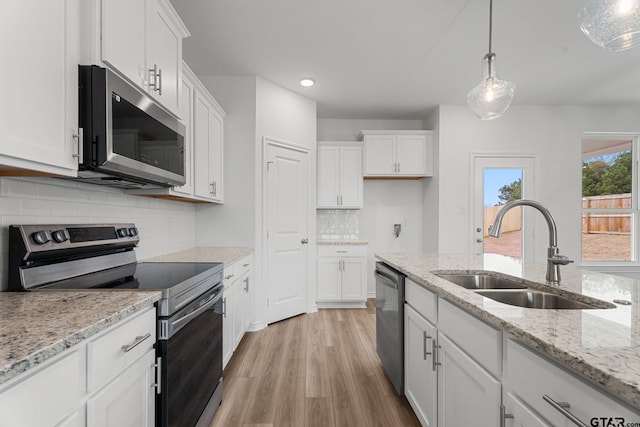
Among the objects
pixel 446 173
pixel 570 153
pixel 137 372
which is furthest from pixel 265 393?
pixel 570 153

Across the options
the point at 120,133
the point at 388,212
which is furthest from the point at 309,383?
the point at 388,212

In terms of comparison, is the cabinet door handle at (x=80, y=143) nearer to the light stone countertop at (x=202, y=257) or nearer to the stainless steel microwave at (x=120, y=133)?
the stainless steel microwave at (x=120, y=133)

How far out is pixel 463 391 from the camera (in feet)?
4.02

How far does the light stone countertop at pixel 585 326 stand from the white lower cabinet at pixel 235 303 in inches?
54.7

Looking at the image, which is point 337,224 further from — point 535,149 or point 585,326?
point 585,326

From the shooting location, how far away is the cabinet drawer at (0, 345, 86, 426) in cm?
63

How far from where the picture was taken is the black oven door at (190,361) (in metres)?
1.23

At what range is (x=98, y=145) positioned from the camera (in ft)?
3.98

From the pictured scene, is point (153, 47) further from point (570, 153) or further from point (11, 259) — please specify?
point (570, 153)

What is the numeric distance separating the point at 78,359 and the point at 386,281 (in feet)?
5.89

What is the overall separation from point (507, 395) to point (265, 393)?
1.66 meters

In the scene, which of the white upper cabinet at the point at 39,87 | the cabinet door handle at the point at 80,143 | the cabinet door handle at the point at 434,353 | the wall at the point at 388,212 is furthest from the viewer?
the wall at the point at 388,212

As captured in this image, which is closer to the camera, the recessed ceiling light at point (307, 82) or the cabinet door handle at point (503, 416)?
the cabinet door handle at point (503, 416)

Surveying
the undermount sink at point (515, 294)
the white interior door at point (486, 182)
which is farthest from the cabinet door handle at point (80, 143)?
the white interior door at point (486, 182)
